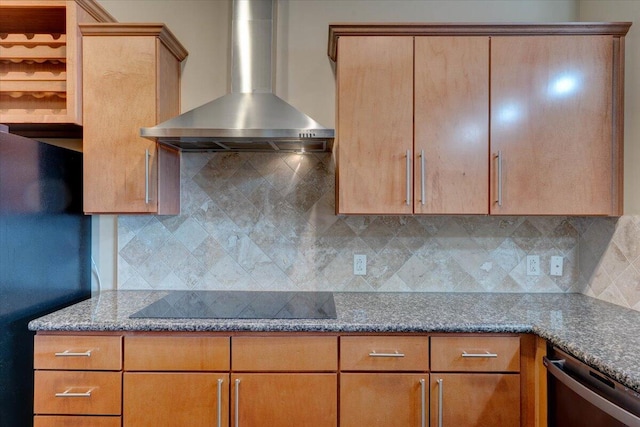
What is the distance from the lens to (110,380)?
1.51m

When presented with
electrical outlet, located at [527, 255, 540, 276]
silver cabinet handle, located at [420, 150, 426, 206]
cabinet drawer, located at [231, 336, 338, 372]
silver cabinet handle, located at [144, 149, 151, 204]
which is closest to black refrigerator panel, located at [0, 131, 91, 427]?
silver cabinet handle, located at [144, 149, 151, 204]

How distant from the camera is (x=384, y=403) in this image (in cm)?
151

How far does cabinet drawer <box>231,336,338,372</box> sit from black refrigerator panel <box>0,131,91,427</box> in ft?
2.89

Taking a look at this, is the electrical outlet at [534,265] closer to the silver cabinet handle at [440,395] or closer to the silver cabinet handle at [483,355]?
the silver cabinet handle at [483,355]

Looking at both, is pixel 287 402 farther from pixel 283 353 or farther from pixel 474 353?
pixel 474 353

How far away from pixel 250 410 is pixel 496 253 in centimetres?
153

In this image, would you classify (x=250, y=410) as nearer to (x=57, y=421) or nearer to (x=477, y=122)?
(x=57, y=421)

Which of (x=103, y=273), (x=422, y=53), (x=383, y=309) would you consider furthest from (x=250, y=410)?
(x=422, y=53)

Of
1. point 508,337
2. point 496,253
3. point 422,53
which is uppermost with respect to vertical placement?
point 422,53

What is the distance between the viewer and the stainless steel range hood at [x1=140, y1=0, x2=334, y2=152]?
164 centimetres

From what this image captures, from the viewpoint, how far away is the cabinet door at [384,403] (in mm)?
1505

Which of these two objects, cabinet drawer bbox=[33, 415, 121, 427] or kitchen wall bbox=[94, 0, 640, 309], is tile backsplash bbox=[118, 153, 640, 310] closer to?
kitchen wall bbox=[94, 0, 640, 309]

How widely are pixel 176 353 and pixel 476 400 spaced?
1.22 m

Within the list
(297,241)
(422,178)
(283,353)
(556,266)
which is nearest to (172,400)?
(283,353)
